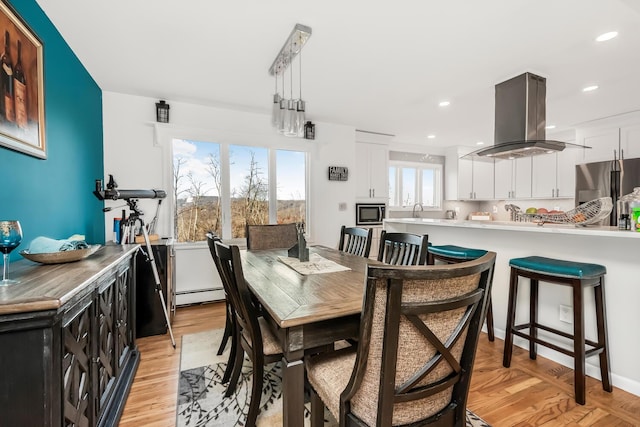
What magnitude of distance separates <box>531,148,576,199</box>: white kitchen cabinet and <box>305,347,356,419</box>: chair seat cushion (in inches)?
202

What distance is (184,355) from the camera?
231 centimetres

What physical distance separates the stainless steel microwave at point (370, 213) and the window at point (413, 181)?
3.10 ft

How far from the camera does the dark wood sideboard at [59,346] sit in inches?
35.2

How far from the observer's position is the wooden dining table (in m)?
1.15

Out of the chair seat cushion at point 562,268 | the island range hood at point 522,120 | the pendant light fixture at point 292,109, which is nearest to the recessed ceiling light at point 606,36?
the island range hood at point 522,120

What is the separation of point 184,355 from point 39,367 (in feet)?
5.06

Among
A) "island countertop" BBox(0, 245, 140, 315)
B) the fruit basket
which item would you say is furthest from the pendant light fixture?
the fruit basket

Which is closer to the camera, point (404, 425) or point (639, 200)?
point (404, 425)

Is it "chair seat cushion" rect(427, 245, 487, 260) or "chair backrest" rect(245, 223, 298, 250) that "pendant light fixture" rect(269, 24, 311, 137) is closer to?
"chair backrest" rect(245, 223, 298, 250)

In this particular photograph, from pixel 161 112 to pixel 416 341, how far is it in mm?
3531

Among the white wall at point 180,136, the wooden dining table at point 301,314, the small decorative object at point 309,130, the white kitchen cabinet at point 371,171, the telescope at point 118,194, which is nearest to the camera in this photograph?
the wooden dining table at point 301,314

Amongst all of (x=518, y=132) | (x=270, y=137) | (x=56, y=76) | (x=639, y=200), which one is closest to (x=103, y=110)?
(x=56, y=76)

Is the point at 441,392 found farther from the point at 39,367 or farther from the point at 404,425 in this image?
the point at 39,367

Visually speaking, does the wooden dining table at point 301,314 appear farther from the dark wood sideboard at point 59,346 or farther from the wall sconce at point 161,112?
the wall sconce at point 161,112
